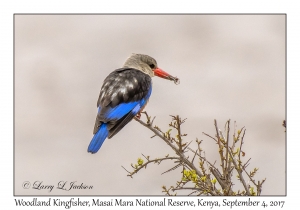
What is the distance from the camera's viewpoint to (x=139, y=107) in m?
4.54

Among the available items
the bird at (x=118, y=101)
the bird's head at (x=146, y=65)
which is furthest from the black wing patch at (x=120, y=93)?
the bird's head at (x=146, y=65)

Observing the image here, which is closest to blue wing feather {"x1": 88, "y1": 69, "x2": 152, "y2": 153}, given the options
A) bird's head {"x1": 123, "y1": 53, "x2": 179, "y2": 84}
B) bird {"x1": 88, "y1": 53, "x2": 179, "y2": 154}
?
bird {"x1": 88, "y1": 53, "x2": 179, "y2": 154}

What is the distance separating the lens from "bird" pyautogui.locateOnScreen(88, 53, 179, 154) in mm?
4004

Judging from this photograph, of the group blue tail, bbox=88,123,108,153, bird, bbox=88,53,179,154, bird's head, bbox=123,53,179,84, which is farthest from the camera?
bird's head, bbox=123,53,179,84

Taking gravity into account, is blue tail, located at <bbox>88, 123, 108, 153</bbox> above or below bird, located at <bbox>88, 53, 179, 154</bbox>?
below

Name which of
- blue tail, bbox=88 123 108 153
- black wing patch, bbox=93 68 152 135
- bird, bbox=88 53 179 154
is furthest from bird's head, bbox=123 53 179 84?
blue tail, bbox=88 123 108 153

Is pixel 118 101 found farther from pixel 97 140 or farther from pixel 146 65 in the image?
pixel 146 65

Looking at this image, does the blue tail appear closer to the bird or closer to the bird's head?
the bird

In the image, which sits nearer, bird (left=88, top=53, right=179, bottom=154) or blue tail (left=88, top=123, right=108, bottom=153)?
blue tail (left=88, top=123, right=108, bottom=153)

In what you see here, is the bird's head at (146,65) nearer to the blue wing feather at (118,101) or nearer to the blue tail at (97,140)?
the blue wing feather at (118,101)

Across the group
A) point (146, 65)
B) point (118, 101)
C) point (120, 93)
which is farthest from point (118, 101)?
point (146, 65)

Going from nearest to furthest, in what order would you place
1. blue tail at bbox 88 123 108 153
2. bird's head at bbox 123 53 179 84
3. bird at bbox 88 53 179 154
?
blue tail at bbox 88 123 108 153 < bird at bbox 88 53 179 154 < bird's head at bbox 123 53 179 84

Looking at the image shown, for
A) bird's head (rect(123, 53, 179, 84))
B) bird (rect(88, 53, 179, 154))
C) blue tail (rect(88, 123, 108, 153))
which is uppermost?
bird's head (rect(123, 53, 179, 84))
